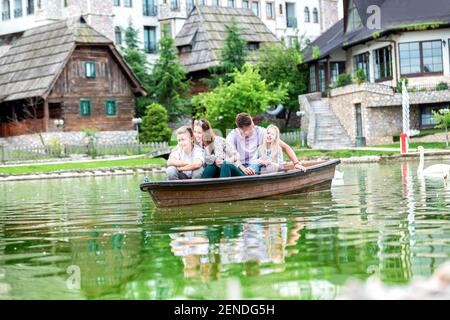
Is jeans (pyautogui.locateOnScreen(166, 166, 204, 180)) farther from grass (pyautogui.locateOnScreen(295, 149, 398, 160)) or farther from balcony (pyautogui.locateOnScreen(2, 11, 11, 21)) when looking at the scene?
balcony (pyautogui.locateOnScreen(2, 11, 11, 21))

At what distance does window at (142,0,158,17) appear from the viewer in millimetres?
83375

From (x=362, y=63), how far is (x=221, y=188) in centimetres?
4549

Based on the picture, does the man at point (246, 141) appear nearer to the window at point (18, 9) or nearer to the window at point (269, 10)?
the window at point (18, 9)

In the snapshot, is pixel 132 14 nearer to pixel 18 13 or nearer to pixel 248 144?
pixel 18 13

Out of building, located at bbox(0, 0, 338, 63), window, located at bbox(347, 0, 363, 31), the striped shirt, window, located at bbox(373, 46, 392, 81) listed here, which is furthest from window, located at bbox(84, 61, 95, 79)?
the striped shirt

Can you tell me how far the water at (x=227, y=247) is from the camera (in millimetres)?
8672

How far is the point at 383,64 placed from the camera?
5922 cm

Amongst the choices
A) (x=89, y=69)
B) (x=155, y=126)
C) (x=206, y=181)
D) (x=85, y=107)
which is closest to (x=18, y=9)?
(x=89, y=69)

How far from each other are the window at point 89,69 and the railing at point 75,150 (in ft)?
24.3

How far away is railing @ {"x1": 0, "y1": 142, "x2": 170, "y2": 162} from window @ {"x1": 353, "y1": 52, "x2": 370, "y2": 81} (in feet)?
47.1

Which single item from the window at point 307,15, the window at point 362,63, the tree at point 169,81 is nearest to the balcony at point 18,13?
the tree at point 169,81

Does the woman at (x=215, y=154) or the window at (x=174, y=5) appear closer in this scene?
the woman at (x=215, y=154)

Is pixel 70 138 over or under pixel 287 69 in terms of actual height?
under
